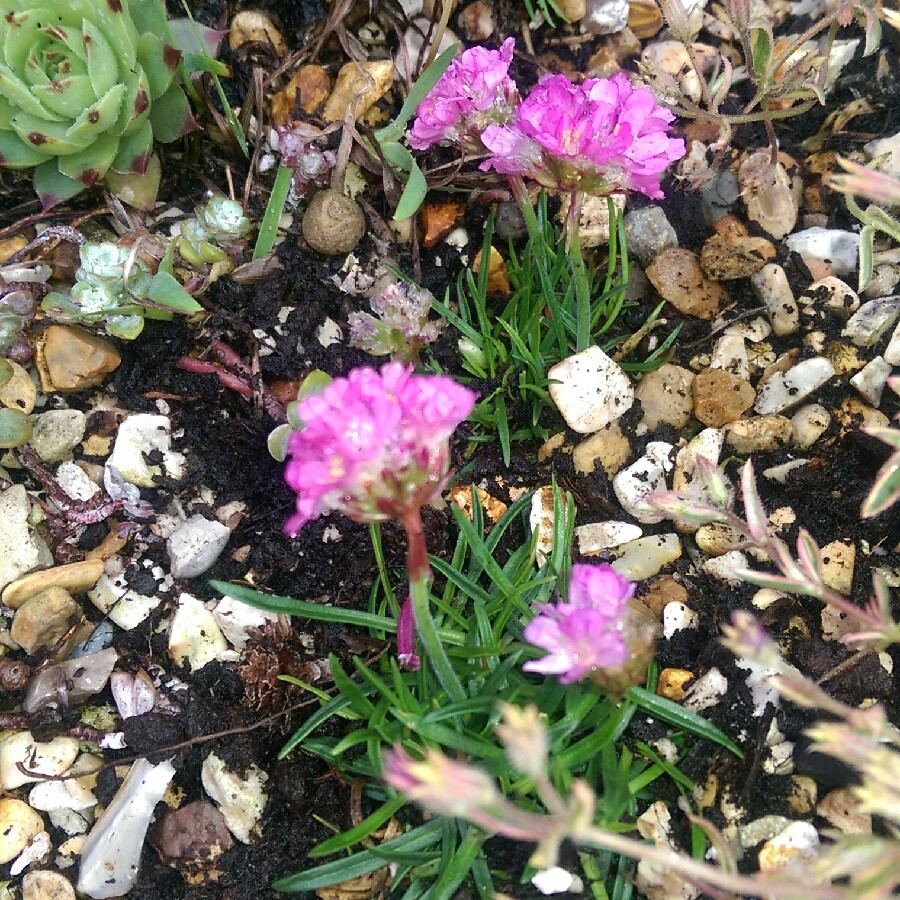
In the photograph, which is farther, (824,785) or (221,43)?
(221,43)

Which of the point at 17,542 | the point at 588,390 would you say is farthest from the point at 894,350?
the point at 17,542

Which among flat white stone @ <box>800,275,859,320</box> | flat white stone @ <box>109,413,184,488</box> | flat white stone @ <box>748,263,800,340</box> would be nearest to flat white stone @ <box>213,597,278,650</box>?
flat white stone @ <box>109,413,184,488</box>

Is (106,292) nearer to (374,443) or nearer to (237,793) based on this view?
(374,443)

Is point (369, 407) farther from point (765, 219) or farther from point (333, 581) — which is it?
point (765, 219)

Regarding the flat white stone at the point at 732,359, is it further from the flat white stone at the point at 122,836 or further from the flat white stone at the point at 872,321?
the flat white stone at the point at 122,836

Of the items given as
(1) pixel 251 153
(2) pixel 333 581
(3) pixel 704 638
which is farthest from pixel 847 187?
(1) pixel 251 153

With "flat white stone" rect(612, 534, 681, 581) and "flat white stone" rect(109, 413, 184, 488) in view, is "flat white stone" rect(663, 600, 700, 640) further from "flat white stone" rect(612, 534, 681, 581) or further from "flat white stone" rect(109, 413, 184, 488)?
"flat white stone" rect(109, 413, 184, 488)
